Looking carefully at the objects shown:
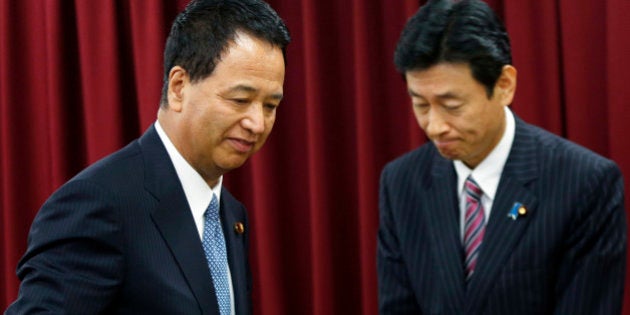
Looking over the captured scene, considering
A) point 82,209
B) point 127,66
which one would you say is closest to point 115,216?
point 82,209

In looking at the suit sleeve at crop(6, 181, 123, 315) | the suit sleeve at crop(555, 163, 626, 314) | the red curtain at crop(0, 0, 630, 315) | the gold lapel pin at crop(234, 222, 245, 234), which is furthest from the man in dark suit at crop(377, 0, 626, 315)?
the red curtain at crop(0, 0, 630, 315)

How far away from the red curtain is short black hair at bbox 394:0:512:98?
32.6 inches

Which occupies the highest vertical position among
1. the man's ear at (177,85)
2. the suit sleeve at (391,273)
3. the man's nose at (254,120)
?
the man's ear at (177,85)

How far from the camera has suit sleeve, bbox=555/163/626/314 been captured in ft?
5.39

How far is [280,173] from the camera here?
2.88 metres

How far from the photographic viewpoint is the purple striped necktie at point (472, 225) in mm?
1758

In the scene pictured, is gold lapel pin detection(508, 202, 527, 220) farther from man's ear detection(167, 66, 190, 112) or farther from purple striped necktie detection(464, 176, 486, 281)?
man's ear detection(167, 66, 190, 112)

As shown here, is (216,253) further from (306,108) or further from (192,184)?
(306,108)

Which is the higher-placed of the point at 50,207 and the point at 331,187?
the point at 50,207

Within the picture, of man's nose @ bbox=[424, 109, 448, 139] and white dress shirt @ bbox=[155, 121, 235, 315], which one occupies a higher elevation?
man's nose @ bbox=[424, 109, 448, 139]

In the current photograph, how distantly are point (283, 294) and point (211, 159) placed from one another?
1.27m

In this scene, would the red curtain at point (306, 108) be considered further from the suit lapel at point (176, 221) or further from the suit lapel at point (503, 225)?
the suit lapel at point (176, 221)

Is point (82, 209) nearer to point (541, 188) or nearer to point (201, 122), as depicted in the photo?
point (201, 122)

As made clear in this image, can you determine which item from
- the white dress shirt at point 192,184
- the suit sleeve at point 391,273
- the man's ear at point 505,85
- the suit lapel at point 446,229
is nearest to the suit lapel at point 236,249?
the white dress shirt at point 192,184
